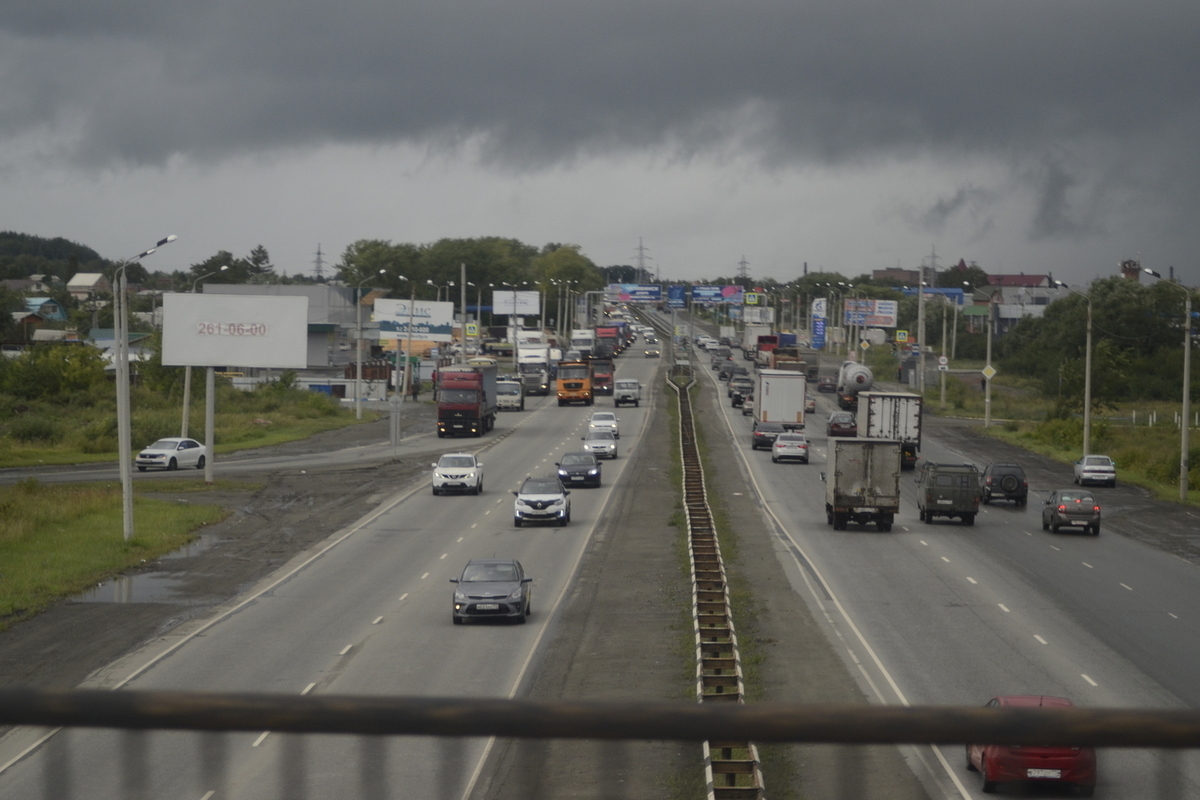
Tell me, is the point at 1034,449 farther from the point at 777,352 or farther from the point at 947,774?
the point at 947,774

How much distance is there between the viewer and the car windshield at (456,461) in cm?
4822

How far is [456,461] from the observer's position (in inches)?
1907

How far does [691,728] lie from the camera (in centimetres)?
319

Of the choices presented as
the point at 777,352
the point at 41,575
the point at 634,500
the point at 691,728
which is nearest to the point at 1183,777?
the point at 691,728

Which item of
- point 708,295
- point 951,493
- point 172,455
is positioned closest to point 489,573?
point 951,493

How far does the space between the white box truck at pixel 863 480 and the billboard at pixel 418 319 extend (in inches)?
3229

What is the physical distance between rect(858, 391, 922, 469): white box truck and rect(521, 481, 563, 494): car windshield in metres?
21.8

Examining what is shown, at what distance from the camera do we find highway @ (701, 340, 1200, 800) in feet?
65.6

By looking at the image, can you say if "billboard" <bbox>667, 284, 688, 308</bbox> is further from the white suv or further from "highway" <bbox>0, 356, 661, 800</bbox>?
the white suv

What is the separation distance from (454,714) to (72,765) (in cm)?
139

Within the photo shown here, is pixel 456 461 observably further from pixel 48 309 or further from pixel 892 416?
pixel 48 309

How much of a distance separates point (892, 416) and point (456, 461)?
832 inches

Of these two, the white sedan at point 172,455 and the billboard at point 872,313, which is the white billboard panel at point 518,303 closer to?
the billboard at point 872,313

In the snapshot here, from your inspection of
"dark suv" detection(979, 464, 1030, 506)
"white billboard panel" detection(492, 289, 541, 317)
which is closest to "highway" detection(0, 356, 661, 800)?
"dark suv" detection(979, 464, 1030, 506)
